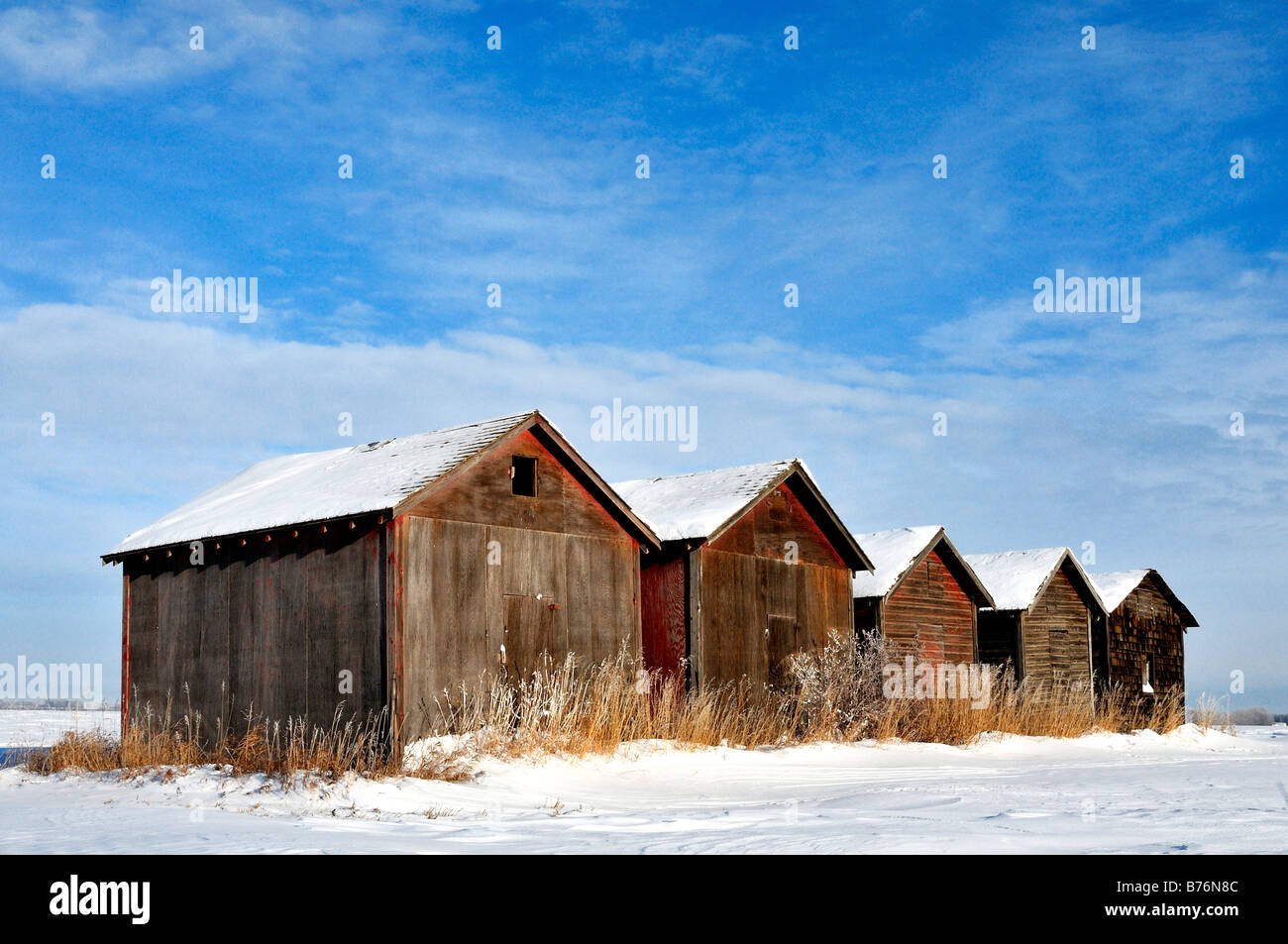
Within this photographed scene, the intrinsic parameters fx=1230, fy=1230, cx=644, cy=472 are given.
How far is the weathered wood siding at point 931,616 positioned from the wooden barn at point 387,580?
9.09 metres

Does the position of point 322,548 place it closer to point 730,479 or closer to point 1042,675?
point 730,479

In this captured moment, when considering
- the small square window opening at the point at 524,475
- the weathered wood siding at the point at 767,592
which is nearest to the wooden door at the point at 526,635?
the small square window opening at the point at 524,475

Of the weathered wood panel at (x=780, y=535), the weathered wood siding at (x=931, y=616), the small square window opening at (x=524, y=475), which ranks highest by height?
the small square window opening at (x=524, y=475)

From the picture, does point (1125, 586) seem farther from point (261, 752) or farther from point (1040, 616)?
point (261, 752)

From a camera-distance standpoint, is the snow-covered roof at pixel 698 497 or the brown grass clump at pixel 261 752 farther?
the snow-covered roof at pixel 698 497

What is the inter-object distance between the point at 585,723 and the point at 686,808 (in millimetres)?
5405

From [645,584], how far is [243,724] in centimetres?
764

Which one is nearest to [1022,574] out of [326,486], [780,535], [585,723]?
[780,535]

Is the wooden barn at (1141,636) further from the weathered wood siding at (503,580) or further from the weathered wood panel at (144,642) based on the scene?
the weathered wood panel at (144,642)

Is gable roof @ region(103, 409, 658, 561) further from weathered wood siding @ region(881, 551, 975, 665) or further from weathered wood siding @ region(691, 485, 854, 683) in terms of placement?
weathered wood siding @ region(881, 551, 975, 665)

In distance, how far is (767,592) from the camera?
2358 centimetres

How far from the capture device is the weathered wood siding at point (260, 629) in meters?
17.2

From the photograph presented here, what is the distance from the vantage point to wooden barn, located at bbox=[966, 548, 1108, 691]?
3169 centimetres

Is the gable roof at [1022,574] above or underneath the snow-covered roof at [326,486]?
underneath
